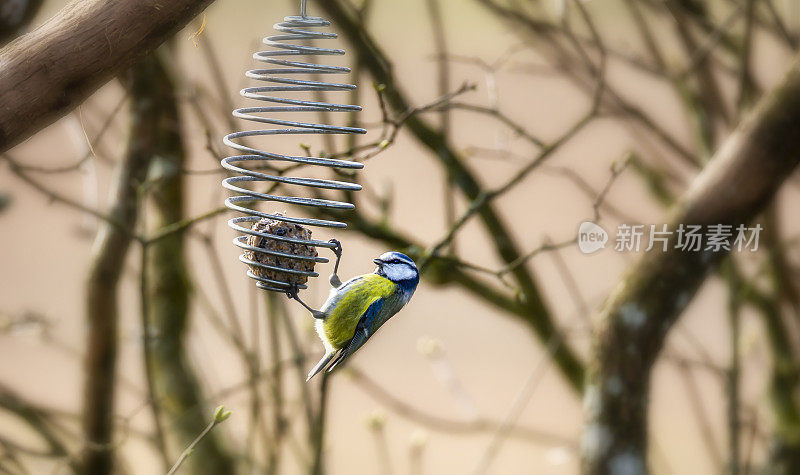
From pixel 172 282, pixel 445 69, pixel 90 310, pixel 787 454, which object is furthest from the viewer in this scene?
pixel 787 454

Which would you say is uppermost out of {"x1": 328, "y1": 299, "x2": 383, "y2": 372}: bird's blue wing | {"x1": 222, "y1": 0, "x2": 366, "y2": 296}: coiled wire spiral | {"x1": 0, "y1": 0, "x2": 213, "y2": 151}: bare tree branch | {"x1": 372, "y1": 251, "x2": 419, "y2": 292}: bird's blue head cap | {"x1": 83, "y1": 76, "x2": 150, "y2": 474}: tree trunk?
{"x1": 0, "y1": 0, "x2": 213, "y2": 151}: bare tree branch

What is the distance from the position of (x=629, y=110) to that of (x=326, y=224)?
1496 mm

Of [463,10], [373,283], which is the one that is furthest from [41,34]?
[463,10]

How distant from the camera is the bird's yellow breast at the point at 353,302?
106 cm

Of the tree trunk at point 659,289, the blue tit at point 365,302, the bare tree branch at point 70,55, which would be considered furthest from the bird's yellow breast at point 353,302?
the tree trunk at point 659,289

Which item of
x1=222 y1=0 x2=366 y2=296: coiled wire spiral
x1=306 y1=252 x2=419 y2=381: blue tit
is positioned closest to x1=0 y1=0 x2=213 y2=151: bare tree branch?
x1=222 y1=0 x2=366 y2=296: coiled wire spiral

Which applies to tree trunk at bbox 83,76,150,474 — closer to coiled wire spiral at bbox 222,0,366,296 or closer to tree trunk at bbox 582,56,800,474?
coiled wire spiral at bbox 222,0,366,296

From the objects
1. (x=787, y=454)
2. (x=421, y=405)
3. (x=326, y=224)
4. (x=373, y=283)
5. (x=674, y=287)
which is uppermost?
(x=326, y=224)

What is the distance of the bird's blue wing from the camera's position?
1027 mm

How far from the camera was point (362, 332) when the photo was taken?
1.04 meters

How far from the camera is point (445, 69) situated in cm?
203

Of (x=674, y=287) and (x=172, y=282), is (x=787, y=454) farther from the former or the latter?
(x=172, y=282)

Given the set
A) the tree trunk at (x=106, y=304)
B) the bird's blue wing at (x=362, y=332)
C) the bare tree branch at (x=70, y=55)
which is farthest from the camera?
the tree trunk at (x=106, y=304)

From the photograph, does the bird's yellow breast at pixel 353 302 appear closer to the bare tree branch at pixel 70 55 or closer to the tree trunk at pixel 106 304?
the bare tree branch at pixel 70 55
